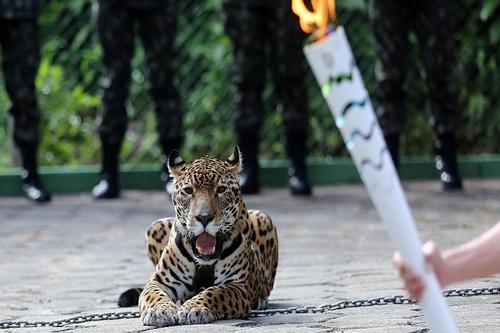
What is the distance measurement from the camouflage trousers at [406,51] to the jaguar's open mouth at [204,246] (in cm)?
588

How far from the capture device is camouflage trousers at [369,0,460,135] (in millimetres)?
10312

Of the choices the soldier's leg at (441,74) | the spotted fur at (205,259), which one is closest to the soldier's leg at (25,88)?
the soldier's leg at (441,74)

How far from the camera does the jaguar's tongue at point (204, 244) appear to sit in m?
4.57

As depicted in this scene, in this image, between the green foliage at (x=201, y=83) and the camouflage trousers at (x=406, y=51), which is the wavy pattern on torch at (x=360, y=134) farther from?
the green foliage at (x=201, y=83)

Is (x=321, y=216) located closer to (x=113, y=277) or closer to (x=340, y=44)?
(x=113, y=277)

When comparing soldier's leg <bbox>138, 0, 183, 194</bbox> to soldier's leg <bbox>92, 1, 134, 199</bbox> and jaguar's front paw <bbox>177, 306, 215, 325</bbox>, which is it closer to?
soldier's leg <bbox>92, 1, 134, 199</bbox>

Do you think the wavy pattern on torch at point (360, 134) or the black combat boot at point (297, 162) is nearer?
the wavy pattern on torch at point (360, 134)

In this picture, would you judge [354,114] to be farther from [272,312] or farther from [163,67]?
[163,67]

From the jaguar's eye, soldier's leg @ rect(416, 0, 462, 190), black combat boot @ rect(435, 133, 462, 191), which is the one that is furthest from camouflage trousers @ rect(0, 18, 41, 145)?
the jaguar's eye

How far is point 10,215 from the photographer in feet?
32.5

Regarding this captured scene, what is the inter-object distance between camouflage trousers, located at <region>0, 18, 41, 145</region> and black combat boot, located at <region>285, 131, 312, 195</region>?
1958 millimetres

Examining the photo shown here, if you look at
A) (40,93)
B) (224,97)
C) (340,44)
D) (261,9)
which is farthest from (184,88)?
(340,44)

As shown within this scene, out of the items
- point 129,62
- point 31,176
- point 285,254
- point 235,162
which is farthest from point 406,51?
point 235,162

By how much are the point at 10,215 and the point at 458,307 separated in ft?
18.9
